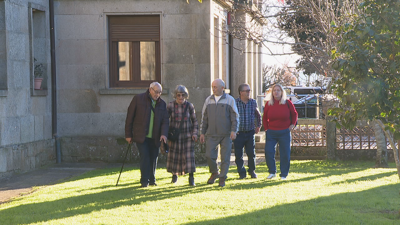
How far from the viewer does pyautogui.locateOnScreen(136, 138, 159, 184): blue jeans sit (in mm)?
10094

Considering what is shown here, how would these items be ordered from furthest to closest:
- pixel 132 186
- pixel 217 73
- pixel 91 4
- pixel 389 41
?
1. pixel 217 73
2. pixel 91 4
3. pixel 132 186
4. pixel 389 41

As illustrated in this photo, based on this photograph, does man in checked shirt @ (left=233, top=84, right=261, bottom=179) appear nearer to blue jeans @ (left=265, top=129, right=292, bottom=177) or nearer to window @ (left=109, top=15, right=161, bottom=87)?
blue jeans @ (left=265, top=129, right=292, bottom=177)

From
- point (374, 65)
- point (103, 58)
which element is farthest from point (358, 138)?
point (374, 65)

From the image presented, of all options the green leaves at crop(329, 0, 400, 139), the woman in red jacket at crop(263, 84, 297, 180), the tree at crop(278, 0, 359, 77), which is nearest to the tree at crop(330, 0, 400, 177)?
the green leaves at crop(329, 0, 400, 139)

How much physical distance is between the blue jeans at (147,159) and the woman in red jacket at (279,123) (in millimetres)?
2242

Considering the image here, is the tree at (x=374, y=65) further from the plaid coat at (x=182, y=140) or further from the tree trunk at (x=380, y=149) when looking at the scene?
the tree trunk at (x=380, y=149)

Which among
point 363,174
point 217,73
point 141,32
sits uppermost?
point 141,32

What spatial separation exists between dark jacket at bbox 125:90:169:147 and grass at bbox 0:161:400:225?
912 mm

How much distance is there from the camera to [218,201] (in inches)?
331

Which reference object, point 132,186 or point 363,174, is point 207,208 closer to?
point 132,186

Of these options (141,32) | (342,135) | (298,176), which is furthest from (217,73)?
(298,176)

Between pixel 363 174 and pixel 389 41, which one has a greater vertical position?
pixel 389 41

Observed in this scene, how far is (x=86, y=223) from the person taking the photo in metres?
7.05

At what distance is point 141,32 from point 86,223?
798 cm
